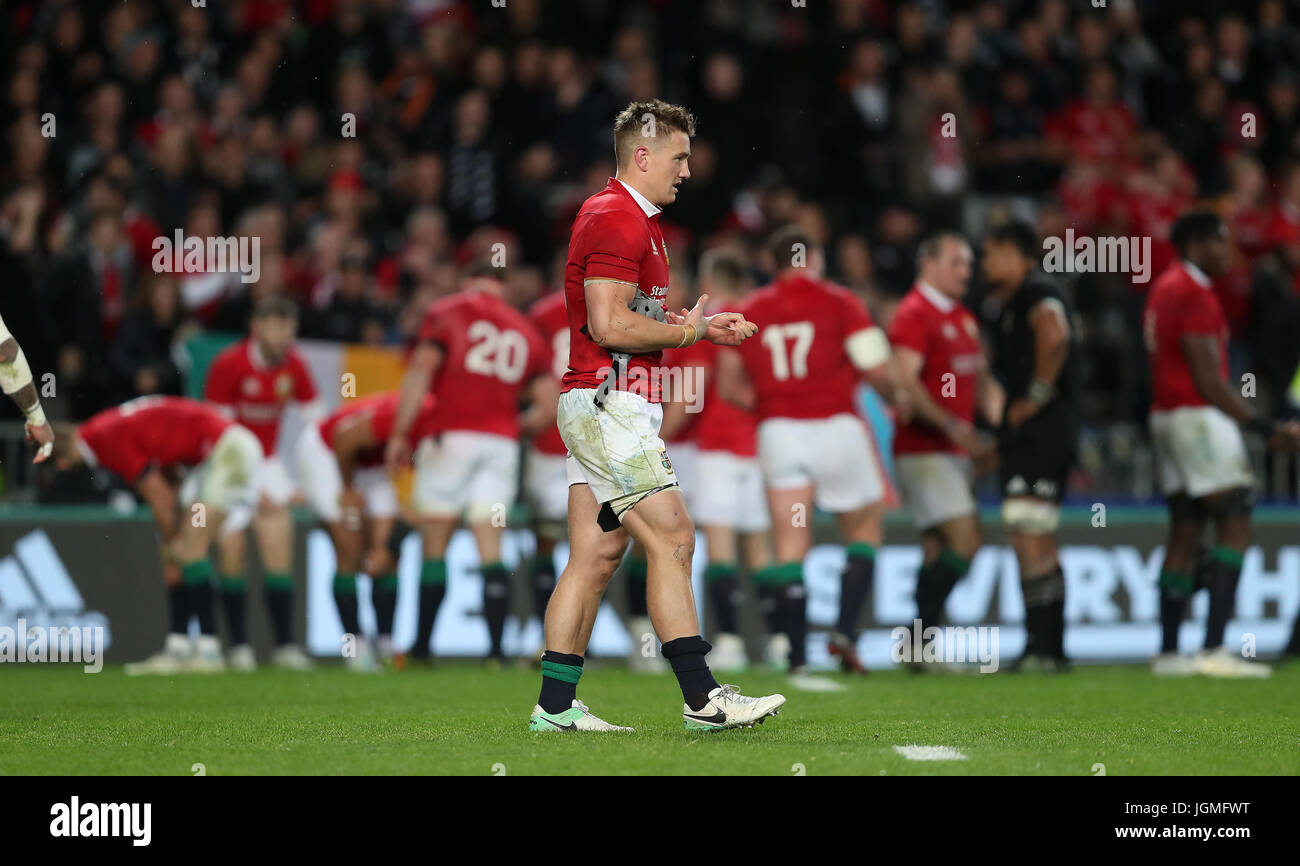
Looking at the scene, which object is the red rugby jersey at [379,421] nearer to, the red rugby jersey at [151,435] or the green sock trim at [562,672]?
the red rugby jersey at [151,435]

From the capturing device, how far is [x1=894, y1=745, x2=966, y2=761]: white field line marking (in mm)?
5379

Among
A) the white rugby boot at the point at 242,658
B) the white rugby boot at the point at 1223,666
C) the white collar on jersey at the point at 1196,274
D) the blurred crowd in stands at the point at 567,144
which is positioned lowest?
the white rugby boot at the point at 242,658

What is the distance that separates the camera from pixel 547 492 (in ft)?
36.5

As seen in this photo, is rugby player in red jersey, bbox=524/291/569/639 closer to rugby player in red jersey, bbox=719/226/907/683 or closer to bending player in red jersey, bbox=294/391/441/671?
bending player in red jersey, bbox=294/391/441/671

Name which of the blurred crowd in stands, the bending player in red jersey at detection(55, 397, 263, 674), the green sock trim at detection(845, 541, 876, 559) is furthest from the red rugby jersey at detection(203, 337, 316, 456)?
the green sock trim at detection(845, 541, 876, 559)

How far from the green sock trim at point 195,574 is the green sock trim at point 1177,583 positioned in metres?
5.97

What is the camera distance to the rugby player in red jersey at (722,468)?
11.1 metres

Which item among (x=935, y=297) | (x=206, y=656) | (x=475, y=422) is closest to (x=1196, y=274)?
(x=935, y=297)

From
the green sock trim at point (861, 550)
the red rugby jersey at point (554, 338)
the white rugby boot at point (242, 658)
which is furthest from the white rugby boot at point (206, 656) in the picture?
the green sock trim at point (861, 550)

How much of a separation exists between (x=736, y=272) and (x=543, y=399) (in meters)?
1.52

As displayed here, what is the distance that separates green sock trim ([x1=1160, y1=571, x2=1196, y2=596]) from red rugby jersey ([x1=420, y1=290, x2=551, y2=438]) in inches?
161

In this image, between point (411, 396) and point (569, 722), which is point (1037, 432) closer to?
point (411, 396)

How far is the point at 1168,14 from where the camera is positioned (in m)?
18.2

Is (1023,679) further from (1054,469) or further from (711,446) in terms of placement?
(711,446)
